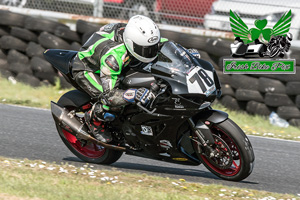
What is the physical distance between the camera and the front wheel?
16.1ft

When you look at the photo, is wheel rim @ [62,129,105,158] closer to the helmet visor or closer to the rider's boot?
the rider's boot

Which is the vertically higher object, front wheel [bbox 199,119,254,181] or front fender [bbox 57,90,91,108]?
front fender [bbox 57,90,91,108]

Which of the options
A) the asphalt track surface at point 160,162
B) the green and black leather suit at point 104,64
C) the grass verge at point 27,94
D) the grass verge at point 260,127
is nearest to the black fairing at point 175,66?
the green and black leather suit at point 104,64

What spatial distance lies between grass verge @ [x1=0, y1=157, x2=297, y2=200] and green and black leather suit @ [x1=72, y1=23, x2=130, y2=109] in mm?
745

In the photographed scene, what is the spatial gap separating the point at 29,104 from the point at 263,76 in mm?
4282

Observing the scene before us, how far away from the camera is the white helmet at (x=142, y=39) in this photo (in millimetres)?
4969

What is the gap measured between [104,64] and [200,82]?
953mm

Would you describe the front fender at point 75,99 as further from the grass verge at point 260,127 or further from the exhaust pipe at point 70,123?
the grass verge at point 260,127

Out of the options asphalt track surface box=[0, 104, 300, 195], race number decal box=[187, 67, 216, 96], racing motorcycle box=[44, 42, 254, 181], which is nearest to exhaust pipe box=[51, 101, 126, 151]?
racing motorcycle box=[44, 42, 254, 181]

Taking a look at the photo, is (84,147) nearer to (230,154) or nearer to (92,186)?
(92,186)

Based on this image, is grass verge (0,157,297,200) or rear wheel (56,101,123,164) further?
rear wheel (56,101,123,164)

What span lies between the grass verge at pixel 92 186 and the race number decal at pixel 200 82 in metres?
0.90

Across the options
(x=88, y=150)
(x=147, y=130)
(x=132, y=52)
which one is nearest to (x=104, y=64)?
(x=132, y=52)

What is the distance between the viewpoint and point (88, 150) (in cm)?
615
